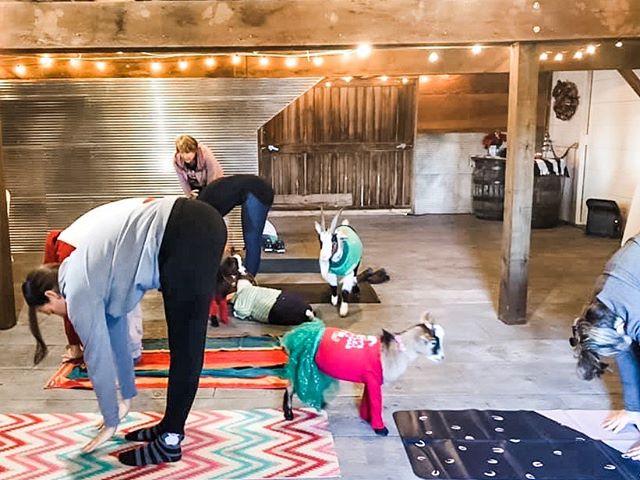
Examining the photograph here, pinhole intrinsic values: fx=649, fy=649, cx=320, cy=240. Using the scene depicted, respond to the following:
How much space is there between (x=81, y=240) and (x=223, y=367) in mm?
1436

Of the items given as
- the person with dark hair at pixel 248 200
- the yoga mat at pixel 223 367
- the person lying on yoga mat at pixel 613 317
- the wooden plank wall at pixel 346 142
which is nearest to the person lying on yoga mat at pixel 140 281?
the yoga mat at pixel 223 367

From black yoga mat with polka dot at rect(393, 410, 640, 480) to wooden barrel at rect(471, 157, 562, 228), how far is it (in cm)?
552

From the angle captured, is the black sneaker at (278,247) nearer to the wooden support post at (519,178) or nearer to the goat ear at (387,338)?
the wooden support post at (519,178)

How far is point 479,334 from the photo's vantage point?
4242 millimetres

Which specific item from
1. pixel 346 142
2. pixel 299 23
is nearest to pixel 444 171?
pixel 346 142

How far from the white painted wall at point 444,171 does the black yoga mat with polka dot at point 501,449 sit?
6868 mm

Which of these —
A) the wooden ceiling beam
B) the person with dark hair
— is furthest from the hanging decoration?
the person with dark hair

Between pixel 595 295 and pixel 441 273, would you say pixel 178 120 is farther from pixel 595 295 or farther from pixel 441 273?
pixel 595 295

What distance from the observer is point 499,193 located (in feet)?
29.3

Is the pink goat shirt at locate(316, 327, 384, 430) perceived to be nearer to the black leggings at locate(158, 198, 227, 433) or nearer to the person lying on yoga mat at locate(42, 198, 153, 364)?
the black leggings at locate(158, 198, 227, 433)

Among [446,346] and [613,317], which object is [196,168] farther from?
[613,317]

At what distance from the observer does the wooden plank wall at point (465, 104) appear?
9414 mm

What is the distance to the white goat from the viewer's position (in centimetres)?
461

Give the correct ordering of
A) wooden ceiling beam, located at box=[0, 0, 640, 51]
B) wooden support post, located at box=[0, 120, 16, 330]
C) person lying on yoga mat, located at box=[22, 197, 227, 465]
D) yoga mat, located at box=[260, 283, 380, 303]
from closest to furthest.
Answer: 1. person lying on yoga mat, located at box=[22, 197, 227, 465]
2. wooden ceiling beam, located at box=[0, 0, 640, 51]
3. wooden support post, located at box=[0, 120, 16, 330]
4. yoga mat, located at box=[260, 283, 380, 303]
